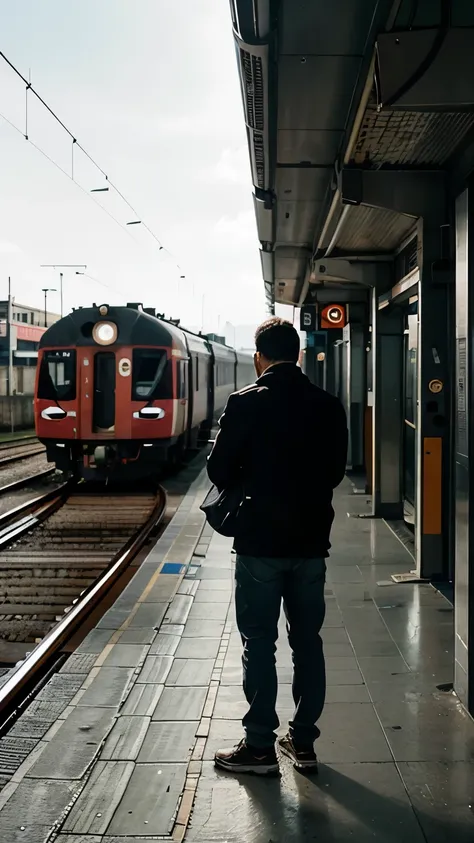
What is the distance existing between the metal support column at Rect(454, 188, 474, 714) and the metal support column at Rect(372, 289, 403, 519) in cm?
522

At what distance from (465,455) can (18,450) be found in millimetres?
19623

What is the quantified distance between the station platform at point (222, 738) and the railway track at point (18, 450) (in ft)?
43.8

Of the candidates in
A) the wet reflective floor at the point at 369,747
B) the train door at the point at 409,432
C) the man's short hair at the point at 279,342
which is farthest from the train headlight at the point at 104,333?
the man's short hair at the point at 279,342

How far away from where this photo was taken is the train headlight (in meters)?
13.6

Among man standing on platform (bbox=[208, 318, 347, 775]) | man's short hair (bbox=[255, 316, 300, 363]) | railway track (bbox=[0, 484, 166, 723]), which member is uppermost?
man's short hair (bbox=[255, 316, 300, 363])

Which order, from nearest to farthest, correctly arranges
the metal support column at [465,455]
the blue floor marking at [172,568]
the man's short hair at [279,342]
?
the man's short hair at [279,342], the metal support column at [465,455], the blue floor marking at [172,568]

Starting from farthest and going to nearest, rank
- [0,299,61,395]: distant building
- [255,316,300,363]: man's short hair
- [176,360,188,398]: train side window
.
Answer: [0,299,61,395]: distant building → [176,360,188,398]: train side window → [255,316,300,363]: man's short hair

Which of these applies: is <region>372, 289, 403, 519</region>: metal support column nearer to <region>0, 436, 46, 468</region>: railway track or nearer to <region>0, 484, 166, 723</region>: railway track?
<region>0, 484, 166, 723</region>: railway track

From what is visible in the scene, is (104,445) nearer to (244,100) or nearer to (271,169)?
(271,169)

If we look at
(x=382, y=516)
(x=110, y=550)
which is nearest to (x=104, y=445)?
(x=110, y=550)

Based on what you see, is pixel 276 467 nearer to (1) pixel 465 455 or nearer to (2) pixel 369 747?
(1) pixel 465 455

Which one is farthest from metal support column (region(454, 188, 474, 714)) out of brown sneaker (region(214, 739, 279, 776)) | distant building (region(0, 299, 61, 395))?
distant building (region(0, 299, 61, 395))

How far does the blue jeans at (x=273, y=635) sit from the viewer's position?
11.7 feet

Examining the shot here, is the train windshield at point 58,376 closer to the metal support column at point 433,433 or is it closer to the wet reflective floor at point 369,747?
the metal support column at point 433,433
